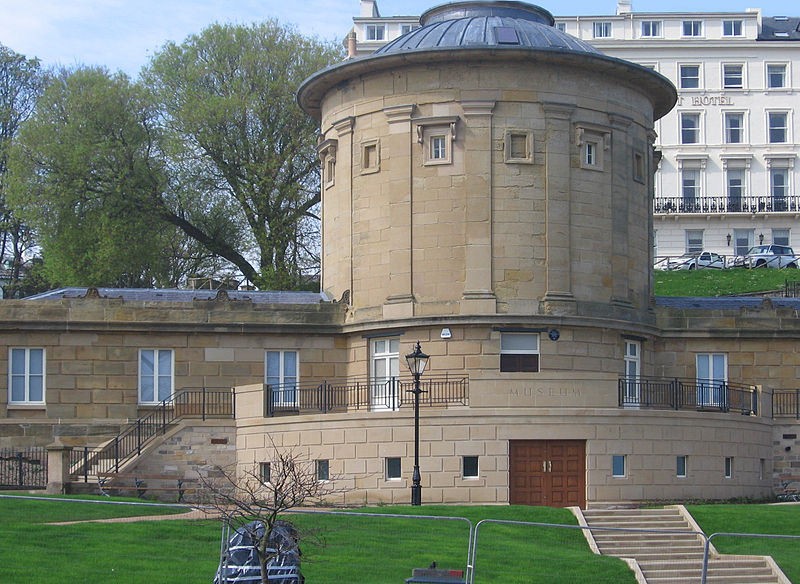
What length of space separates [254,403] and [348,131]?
9571 millimetres

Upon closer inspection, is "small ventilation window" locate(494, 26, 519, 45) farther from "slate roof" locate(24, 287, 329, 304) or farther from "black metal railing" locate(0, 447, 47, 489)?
"black metal railing" locate(0, 447, 47, 489)

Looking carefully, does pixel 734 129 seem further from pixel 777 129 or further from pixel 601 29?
pixel 601 29

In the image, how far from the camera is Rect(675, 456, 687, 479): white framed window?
40.5m

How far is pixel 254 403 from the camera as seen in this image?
139 feet

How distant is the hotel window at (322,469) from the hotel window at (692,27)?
6416 centimetres

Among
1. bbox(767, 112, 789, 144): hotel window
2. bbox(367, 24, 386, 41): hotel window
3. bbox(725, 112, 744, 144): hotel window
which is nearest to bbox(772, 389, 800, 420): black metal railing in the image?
bbox(725, 112, 744, 144): hotel window

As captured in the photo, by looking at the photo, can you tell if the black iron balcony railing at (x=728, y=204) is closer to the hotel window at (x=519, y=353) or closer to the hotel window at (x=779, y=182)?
the hotel window at (x=779, y=182)

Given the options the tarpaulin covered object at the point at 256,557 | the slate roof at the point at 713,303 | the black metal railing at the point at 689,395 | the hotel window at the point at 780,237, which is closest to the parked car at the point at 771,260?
the hotel window at the point at 780,237

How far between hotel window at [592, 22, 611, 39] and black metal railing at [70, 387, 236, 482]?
59.6m

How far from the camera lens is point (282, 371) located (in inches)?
1801

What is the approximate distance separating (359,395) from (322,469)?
4392 millimetres

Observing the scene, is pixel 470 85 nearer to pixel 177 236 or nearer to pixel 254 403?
pixel 254 403

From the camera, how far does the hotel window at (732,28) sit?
96938 millimetres

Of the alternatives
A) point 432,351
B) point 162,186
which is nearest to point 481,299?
point 432,351
